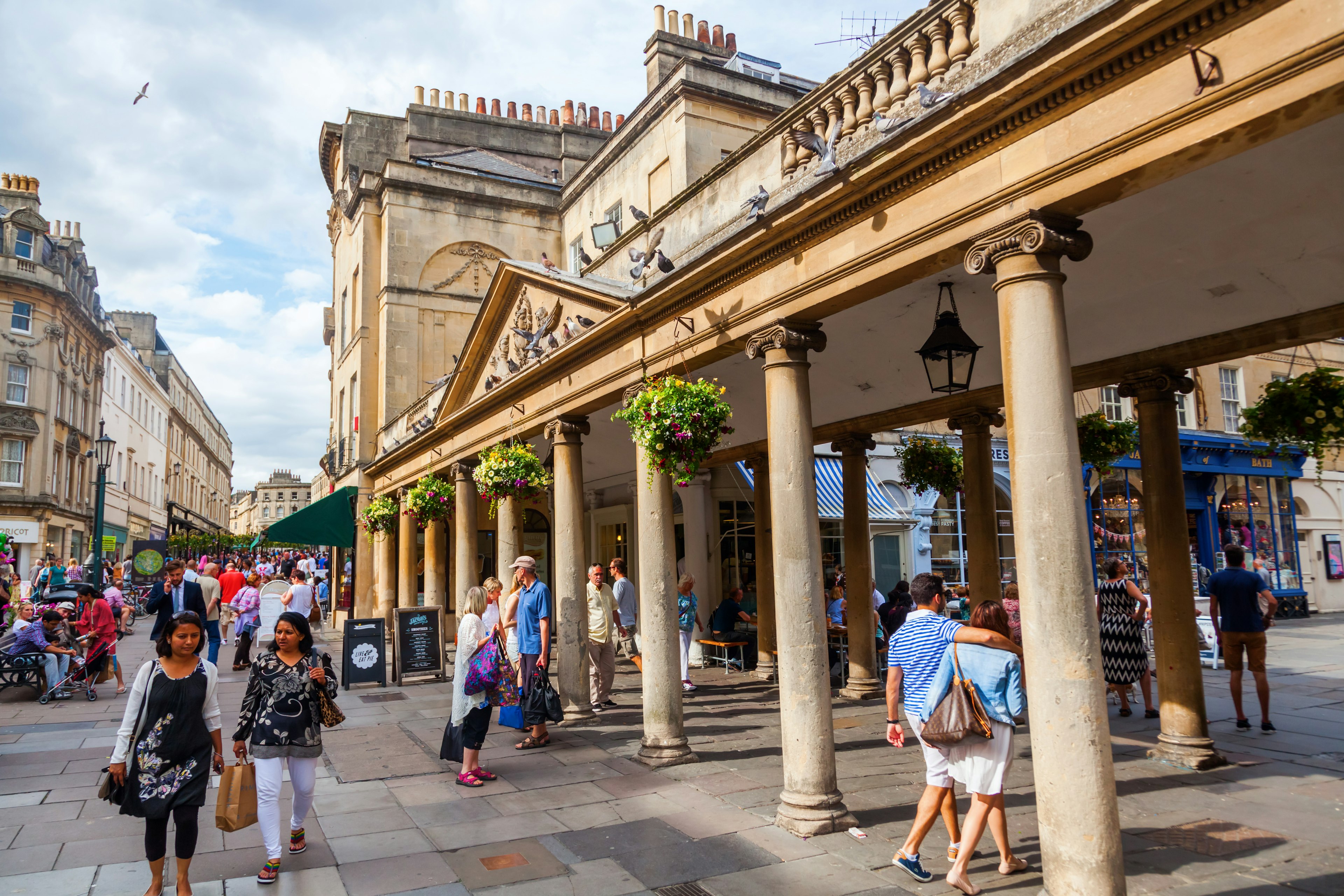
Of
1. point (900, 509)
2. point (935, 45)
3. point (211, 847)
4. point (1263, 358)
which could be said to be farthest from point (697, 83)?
point (1263, 358)

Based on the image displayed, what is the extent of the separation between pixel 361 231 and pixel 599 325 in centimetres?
1633

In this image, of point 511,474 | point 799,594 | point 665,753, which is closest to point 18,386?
point 511,474

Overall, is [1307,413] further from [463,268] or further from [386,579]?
[463,268]

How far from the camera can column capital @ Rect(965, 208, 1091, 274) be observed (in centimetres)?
478

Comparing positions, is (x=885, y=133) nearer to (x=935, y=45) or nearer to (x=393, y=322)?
(x=935, y=45)

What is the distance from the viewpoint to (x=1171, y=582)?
772 centimetres

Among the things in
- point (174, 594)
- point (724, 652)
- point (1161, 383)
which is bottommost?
point (724, 652)

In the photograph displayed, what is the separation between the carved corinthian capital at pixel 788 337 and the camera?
6.70 meters

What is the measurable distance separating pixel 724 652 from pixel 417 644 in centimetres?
499

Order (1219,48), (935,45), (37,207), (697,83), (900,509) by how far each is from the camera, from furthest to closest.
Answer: (37,207)
(900,509)
(697,83)
(935,45)
(1219,48)

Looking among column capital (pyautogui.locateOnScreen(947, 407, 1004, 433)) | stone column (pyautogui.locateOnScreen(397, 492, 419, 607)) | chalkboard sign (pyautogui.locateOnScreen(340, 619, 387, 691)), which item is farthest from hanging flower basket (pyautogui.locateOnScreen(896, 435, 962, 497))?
stone column (pyautogui.locateOnScreen(397, 492, 419, 607))

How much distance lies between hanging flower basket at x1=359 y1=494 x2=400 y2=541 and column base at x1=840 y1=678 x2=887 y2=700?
11.5m

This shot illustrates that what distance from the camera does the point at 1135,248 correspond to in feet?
20.0

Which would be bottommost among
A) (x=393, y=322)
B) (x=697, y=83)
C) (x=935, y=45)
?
(x=935, y=45)
